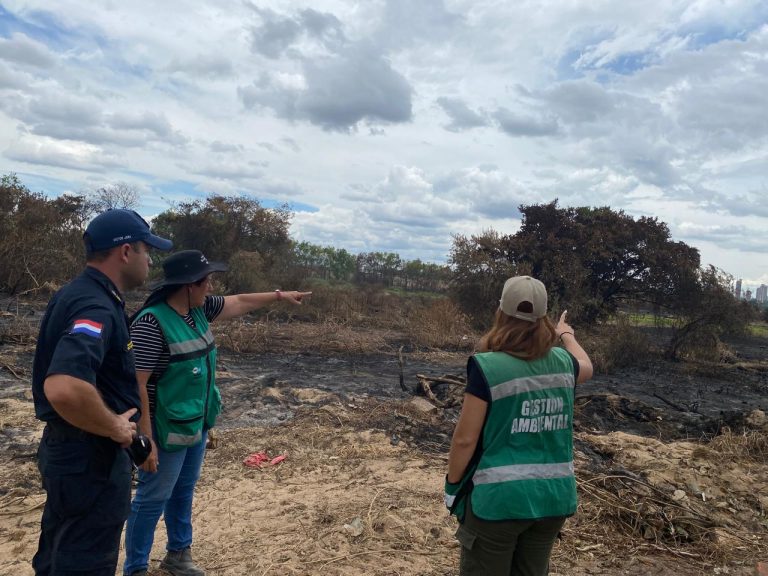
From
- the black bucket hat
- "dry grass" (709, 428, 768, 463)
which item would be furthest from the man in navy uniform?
"dry grass" (709, 428, 768, 463)

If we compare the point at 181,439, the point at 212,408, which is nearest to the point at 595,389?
the point at 212,408

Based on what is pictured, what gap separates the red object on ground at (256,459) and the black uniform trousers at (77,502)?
3526 millimetres

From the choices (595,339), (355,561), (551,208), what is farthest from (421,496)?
(551,208)

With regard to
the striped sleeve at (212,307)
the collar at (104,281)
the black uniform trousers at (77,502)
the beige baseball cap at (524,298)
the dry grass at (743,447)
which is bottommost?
the dry grass at (743,447)

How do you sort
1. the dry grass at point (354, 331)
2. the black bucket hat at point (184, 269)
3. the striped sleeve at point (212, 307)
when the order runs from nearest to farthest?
the black bucket hat at point (184, 269) < the striped sleeve at point (212, 307) < the dry grass at point (354, 331)

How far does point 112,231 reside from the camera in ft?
7.52

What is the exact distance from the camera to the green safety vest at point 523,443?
6.69 feet

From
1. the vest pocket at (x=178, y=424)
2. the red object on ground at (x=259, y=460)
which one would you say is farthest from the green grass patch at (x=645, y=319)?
the vest pocket at (x=178, y=424)

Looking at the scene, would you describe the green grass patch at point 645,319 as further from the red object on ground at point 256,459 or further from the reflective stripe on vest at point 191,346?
the reflective stripe on vest at point 191,346

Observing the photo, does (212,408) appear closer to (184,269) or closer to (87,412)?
(184,269)

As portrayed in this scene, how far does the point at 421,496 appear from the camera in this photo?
485 cm

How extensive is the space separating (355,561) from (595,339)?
1452 centimetres

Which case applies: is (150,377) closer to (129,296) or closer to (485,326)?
(485,326)

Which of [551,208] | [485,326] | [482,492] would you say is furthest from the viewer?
[551,208]
